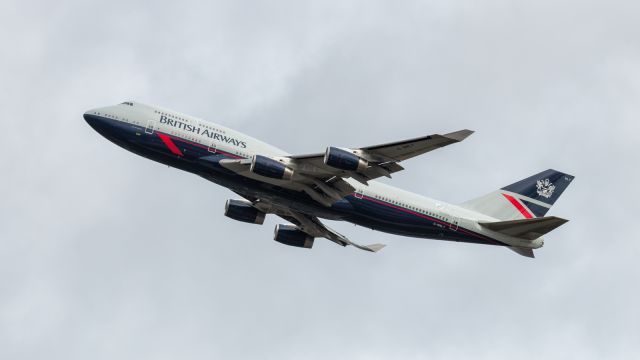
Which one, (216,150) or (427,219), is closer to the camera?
(216,150)

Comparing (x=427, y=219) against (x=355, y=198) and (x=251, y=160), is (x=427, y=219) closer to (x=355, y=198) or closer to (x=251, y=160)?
(x=355, y=198)

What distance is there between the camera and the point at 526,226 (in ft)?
191

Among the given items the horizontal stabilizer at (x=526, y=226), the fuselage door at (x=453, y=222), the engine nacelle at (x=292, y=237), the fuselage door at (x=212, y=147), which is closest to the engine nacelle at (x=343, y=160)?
the fuselage door at (x=212, y=147)

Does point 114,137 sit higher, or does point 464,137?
point 464,137

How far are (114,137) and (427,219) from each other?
19953 millimetres

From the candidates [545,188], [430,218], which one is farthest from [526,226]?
[545,188]

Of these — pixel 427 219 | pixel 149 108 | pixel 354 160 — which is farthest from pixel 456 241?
pixel 149 108

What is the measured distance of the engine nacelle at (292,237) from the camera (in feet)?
219

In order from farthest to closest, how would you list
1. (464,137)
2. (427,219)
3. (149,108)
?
(427,219)
(149,108)
(464,137)

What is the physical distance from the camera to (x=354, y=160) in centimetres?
5147

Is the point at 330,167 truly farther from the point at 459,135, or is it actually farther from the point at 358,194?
the point at 459,135

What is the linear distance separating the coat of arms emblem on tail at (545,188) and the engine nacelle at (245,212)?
62.8 ft

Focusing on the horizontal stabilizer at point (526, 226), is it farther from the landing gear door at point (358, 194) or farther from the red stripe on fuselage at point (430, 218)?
the landing gear door at point (358, 194)

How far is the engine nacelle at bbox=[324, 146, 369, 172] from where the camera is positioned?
51.4 m
